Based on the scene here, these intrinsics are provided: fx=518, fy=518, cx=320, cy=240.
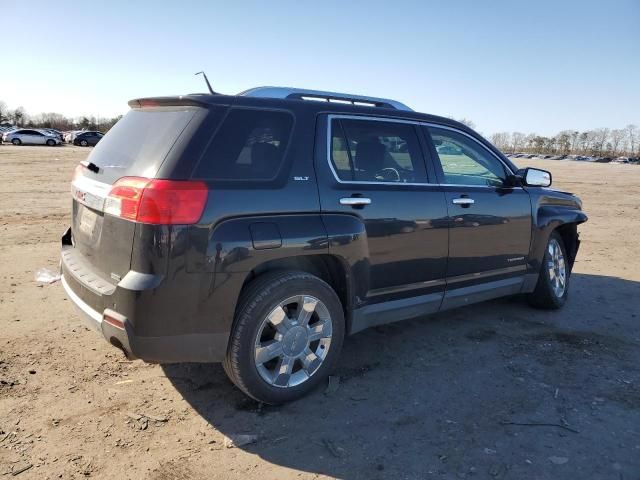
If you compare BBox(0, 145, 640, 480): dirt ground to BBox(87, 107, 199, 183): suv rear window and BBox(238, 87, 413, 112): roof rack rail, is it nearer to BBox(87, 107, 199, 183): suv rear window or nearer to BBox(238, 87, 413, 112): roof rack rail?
BBox(87, 107, 199, 183): suv rear window

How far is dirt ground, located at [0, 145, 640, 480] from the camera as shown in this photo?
2.80 meters

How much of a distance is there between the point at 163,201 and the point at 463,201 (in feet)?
8.37

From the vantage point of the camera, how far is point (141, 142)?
3.26 m

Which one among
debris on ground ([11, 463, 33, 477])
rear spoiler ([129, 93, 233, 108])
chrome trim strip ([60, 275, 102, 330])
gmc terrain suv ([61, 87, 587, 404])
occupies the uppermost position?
rear spoiler ([129, 93, 233, 108])

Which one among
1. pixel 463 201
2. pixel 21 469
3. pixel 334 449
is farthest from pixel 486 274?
pixel 21 469

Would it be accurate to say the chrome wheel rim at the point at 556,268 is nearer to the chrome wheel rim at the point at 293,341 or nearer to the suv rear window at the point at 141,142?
the chrome wheel rim at the point at 293,341

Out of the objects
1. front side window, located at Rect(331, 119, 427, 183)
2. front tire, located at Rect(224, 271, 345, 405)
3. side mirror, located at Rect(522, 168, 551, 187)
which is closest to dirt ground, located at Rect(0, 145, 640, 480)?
front tire, located at Rect(224, 271, 345, 405)

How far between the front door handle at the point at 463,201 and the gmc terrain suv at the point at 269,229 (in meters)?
0.02

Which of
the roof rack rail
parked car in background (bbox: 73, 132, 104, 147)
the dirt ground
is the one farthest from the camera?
parked car in background (bbox: 73, 132, 104, 147)

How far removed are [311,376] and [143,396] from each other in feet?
3.71

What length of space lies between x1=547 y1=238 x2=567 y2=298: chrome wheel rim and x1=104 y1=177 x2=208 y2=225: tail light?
3979 millimetres

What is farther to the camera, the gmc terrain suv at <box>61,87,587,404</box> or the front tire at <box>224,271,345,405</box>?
the front tire at <box>224,271,345,405</box>

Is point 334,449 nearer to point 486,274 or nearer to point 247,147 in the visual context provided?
point 247,147

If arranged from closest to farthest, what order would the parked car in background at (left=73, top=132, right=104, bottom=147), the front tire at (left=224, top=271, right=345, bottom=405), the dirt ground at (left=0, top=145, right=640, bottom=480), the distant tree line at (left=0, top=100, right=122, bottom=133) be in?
the dirt ground at (left=0, top=145, right=640, bottom=480)
the front tire at (left=224, top=271, right=345, bottom=405)
the parked car in background at (left=73, top=132, right=104, bottom=147)
the distant tree line at (left=0, top=100, right=122, bottom=133)
